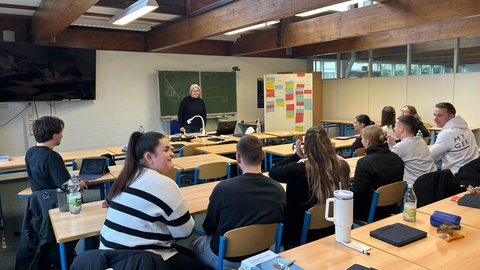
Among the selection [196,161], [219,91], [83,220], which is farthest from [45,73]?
[83,220]

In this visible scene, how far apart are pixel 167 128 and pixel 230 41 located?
2554 millimetres

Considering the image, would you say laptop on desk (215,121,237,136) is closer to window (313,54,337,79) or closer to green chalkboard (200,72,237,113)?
green chalkboard (200,72,237,113)

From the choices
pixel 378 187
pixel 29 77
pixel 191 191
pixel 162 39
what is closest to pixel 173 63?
pixel 162 39

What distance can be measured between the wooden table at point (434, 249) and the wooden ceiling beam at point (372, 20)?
3.45 meters

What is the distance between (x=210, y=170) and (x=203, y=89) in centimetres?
457

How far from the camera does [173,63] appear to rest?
7578mm

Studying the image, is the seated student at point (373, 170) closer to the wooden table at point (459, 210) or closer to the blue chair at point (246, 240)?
the wooden table at point (459, 210)

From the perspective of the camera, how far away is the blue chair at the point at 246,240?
1769 millimetres

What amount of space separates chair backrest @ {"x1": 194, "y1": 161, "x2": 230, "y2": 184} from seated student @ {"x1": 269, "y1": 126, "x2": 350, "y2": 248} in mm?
1223

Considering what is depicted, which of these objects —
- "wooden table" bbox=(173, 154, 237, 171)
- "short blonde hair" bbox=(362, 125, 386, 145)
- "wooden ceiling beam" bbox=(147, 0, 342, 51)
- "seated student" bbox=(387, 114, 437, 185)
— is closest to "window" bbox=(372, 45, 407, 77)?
"wooden ceiling beam" bbox=(147, 0, 342, 51)

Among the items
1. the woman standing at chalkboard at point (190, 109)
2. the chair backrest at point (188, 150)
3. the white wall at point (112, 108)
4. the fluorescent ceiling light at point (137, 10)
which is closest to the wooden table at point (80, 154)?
the chair backrest at point (188, 150)

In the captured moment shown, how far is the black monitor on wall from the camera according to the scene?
18.6 feet

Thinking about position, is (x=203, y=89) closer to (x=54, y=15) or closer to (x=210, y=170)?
(x=54, y=15)

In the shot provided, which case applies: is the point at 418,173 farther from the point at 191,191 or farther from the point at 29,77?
the point at 29,77
